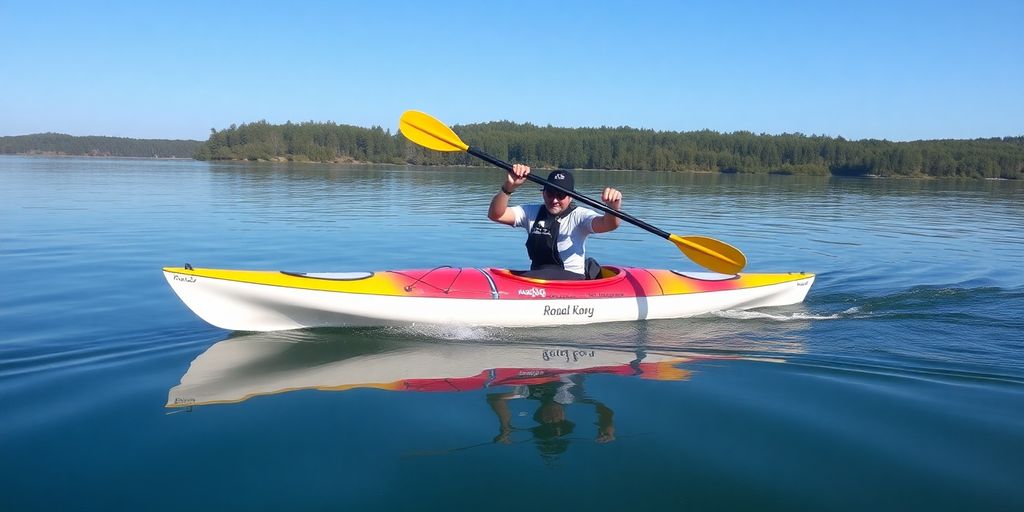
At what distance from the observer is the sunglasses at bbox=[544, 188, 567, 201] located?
6.73 meters

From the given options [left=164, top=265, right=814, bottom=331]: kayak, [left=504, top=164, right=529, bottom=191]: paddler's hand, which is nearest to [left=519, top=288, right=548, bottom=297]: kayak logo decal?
[left=164, top=265, right=814, bottom=331]: kayak

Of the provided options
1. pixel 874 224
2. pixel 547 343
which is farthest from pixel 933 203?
pixel 547 343

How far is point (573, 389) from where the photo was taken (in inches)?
192

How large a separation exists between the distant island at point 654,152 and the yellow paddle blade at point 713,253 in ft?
249

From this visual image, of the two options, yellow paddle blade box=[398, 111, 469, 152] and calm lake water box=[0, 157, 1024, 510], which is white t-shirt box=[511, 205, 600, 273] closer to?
calm lake water box=[0, 157, 1024, 510]

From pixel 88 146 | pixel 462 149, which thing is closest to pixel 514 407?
pixel 462 149

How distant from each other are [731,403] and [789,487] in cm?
120

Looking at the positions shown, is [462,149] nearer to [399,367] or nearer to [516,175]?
[516,175]

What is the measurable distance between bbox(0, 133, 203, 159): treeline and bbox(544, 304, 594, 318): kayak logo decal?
124 m

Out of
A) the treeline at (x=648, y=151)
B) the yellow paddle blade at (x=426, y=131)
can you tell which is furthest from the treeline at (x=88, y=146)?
the yellow paddle blade at (x=426, y=131)

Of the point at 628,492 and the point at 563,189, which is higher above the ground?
the point at 563,189

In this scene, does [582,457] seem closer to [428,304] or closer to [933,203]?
[428,304]

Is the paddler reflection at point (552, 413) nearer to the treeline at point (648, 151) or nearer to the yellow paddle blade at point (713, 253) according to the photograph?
the yellow paddle blade at point (713, 253)

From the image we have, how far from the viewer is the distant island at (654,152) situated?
75250mm
